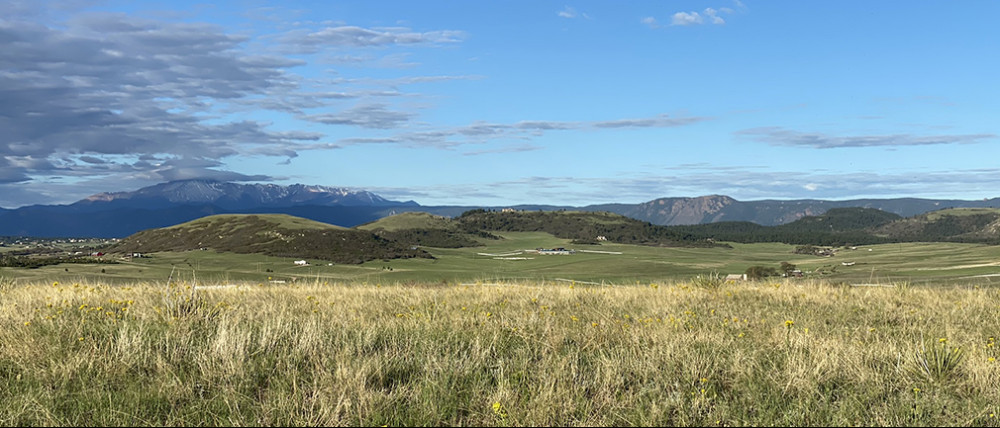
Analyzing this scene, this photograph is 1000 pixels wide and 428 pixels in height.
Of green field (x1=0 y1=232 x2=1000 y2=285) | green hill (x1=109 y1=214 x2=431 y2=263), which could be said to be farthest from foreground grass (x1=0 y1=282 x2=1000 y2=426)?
green hill (x1=109 y1=214 x2=431 y2=263)

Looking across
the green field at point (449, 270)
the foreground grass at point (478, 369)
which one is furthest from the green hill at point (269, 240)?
the foreground grass at point (478, 369)

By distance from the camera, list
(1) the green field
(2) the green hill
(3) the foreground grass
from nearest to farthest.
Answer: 1. (3) the foreground grass
2. (1) the green field
3. (2) the green hill

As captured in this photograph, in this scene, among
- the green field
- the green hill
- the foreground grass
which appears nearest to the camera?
the foreground grass

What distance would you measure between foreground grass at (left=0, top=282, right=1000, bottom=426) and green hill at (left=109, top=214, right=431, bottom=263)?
12740cm

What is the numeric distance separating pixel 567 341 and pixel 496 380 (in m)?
2.02

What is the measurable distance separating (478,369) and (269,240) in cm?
14720

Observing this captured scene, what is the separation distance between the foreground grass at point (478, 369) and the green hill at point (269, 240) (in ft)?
418

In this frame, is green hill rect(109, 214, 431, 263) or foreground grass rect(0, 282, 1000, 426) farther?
green hill rect(109, 214, 431, 263)

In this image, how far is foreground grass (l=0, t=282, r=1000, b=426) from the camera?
17.5 ft

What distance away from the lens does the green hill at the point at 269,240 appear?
13612 centimetres

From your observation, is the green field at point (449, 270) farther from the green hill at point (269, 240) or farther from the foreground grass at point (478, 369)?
the green hill at point (269, 240)

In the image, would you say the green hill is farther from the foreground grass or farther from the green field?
the foreground grass

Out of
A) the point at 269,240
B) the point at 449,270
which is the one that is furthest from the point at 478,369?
the point at 269,240

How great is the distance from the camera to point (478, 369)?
20.9ft
